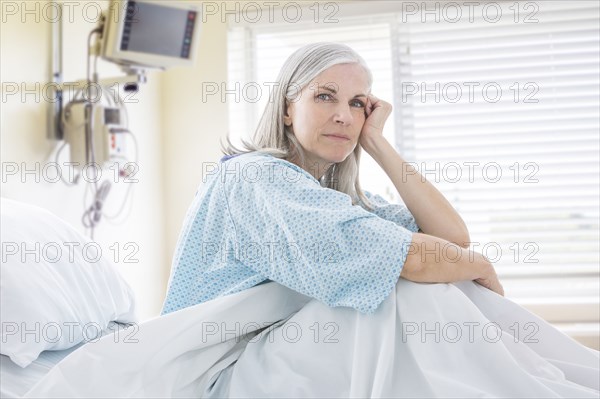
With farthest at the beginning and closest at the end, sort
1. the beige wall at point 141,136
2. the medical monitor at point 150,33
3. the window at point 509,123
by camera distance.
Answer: the window at point 509,123 → the medical monitor at point 150,33 → the beige wall at point 141,136

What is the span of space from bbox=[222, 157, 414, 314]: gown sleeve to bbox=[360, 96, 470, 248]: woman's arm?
1.33 ft

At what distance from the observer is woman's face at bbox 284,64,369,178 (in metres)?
1.69

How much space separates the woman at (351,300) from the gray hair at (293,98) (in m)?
0.13

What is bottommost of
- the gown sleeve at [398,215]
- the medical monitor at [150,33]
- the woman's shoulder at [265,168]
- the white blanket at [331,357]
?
the white blanket at [331,357]

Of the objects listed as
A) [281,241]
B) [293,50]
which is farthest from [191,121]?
[281,241]

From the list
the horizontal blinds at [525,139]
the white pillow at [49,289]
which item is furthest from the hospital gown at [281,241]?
the horizontal blinds at [525,139]

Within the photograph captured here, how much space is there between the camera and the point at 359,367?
45.9 inches

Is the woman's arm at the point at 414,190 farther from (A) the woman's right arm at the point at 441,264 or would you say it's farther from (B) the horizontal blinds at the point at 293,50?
(B) the horizontal blinds at the point at 293,50

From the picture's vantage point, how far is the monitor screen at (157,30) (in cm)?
230

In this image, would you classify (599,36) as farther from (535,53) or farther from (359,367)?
(359,367)

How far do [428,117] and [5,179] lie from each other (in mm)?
1874

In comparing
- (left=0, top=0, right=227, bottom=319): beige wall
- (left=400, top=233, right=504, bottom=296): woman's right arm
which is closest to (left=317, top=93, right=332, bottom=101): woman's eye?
(left=400, top=233, right=504, bottom=296): woman's right arm

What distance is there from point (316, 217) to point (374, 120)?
606 millimetres

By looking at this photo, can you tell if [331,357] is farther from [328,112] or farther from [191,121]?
[191,121]
